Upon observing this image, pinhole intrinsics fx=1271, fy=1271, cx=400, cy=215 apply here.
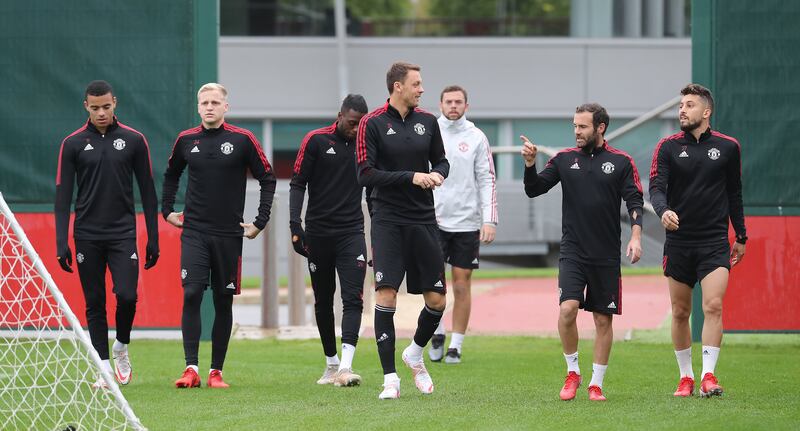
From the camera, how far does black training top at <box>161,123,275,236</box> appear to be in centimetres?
854

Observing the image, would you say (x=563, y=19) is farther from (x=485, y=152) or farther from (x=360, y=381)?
(x=360, y=381)

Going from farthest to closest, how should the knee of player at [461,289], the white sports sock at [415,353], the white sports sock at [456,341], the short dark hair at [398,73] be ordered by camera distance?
the knee of player at [461,289], the white sports sock at [456,341], the white sports sock at [415,353], the short dark hair at [398,73]

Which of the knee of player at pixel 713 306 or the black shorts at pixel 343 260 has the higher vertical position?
the black shorts at pixel 343 260

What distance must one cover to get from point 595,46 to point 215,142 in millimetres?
17269

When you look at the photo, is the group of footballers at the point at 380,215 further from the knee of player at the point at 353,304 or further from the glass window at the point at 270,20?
the glass window at the point at 270,20

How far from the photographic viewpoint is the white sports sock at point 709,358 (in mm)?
7902

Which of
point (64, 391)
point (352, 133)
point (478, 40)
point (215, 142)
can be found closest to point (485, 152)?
point (352, 133)

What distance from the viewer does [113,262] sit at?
853 centimetres

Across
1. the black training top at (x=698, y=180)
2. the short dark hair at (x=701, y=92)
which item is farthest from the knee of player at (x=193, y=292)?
the short dark hair at (x=701, y=92)

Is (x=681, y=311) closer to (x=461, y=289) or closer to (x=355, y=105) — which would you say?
(x=461, y=289)

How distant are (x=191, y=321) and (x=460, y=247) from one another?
254 centimetres

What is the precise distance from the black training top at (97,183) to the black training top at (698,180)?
3413 millimetres

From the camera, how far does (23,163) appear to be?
37.2 feet

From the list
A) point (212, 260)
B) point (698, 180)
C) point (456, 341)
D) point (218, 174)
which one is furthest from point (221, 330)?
point (698, 180)
